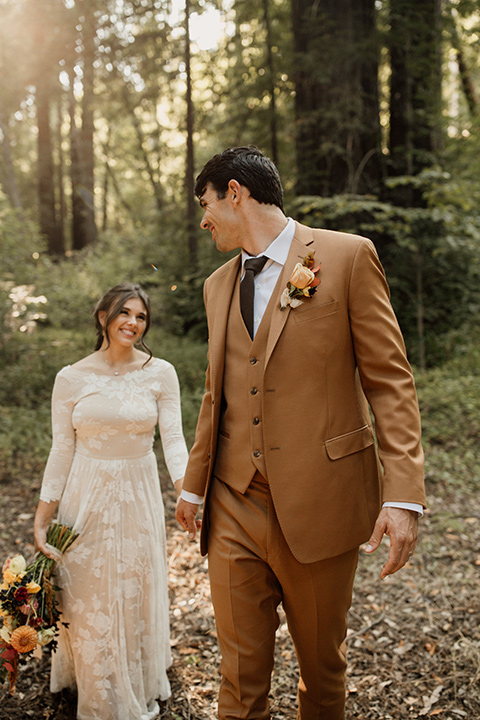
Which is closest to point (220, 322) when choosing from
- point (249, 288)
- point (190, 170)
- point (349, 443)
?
point (249, 288)

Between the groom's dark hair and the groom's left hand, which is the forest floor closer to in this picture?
the groom's left hand

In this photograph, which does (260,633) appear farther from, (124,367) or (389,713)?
(124,367)

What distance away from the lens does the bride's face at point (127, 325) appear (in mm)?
3107

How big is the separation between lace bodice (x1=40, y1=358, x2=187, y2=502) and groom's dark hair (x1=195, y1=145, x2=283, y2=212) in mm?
1242

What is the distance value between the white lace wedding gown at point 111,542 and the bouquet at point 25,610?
0.42ft

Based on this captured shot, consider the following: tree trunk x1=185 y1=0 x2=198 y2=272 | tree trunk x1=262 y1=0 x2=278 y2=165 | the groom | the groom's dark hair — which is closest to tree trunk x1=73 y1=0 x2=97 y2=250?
tree trunk x1=185 y1=0 x2=198 y2=272

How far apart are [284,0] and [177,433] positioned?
10264mm

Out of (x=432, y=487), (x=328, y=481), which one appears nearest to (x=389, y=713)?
(x=328, y=481)

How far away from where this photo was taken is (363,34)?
859 centimetres

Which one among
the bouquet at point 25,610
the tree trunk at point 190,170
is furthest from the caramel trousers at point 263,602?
the tree trunk at point 190,170

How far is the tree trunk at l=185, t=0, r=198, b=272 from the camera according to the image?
994cm

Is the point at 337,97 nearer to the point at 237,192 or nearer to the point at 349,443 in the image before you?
the point at 237,192

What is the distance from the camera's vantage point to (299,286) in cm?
204

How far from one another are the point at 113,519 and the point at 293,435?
4.39 feet
